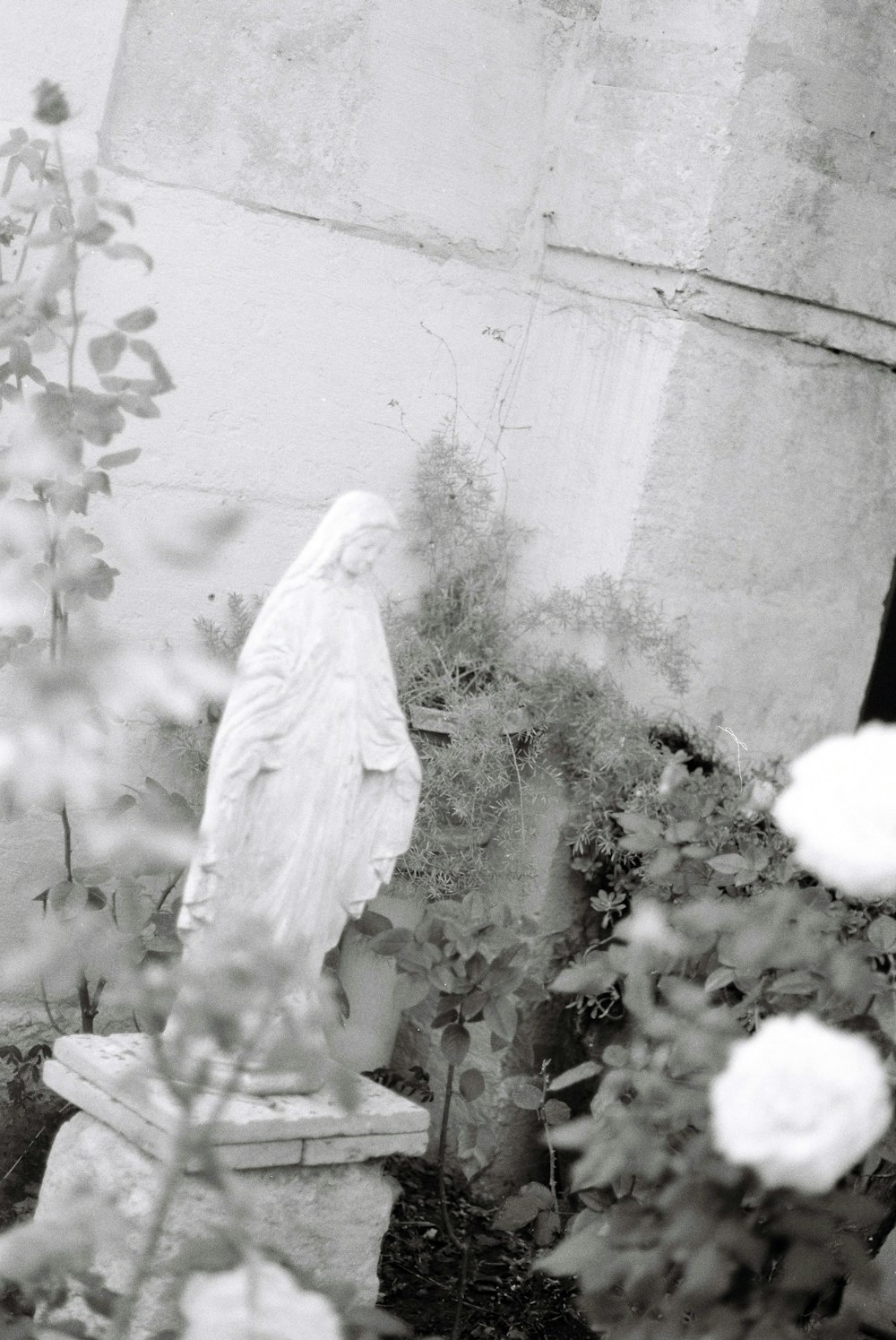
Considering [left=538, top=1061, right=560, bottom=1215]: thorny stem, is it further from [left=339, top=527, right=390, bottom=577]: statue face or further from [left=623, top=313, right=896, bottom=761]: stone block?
[left=339, top=527, right=390, bottom=577]: statue face

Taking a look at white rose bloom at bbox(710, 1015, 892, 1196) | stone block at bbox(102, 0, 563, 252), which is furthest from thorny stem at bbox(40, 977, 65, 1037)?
white rose bloom at bbox(710, 1015, 892, 1196)

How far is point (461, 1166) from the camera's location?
4.23 meters

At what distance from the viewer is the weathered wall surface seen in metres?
4.03

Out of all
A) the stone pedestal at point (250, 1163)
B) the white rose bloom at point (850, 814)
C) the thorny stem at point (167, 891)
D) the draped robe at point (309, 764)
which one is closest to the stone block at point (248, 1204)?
the stone pedestal at point (250, 1163)

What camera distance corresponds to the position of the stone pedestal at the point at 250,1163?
9.25 feet

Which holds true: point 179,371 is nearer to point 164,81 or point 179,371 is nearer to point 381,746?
point 164,81

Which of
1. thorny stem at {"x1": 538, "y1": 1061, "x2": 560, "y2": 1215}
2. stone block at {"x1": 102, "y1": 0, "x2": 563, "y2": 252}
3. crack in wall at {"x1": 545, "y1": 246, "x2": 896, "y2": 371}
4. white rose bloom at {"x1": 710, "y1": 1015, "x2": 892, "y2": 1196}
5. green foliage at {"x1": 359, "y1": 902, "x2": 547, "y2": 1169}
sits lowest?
thorny stem at {"x1": 538, "y1": 1061, "x2": 560, "y2": 1215}

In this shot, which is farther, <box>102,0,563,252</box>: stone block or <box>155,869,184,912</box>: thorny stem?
<box>102,0,563,252</box>: stone block

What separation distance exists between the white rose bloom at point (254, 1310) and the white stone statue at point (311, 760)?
39.6 inches

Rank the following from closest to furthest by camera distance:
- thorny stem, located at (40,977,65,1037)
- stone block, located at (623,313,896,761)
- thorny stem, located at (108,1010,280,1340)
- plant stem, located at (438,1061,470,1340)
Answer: thorny stem, located at (108,1010,280,1340), plant stem, located at (438,1061,470,1340), thorny stem, located at (40,977,65,1037), stone block, located at (623,313,896,761)

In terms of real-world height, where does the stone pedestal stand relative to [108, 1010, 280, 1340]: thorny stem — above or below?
below

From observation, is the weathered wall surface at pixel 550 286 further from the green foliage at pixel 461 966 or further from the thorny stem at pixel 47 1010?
the green foliage at pixel 461 966

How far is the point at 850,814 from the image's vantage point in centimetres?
194

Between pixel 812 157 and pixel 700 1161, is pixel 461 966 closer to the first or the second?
pixel 700 1161
